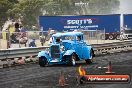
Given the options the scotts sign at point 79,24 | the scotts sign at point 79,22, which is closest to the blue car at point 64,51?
the scotts sign at point 79,24

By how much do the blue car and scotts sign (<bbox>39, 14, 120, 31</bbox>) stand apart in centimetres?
3675

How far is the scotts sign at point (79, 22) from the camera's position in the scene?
5969 centimetres

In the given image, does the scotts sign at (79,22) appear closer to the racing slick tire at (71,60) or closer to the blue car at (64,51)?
the blue car at (64,51)

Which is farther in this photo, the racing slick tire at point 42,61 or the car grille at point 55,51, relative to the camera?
the racing slick tire at point 42,61

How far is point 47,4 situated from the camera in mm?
91438

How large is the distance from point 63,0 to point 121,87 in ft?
305

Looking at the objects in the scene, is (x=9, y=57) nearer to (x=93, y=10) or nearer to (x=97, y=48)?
(x=97, y=48)

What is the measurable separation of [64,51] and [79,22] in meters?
38.5

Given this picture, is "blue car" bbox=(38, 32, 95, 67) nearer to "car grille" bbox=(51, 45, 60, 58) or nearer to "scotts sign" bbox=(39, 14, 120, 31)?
"car grille" bbox=(51, 45, 60, 58)

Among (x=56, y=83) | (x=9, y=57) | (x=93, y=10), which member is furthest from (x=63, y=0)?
(x=56, y=83)

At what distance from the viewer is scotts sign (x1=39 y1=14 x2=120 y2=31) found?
59.7m

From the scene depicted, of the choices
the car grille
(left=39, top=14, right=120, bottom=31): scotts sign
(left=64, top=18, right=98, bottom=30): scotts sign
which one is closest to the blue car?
the car grille

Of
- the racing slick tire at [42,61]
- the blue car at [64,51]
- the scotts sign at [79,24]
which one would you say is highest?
the scotts sign at [79,24]

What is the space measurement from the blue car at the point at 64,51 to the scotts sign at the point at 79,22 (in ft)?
121
